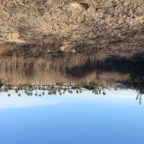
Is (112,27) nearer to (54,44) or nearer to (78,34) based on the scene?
(78,34)

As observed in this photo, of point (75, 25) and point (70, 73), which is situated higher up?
point (75, 25)

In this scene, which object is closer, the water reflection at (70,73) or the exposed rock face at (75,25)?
the exposed rock face at (75,25)

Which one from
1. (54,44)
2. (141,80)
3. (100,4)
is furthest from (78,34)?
(141,80)

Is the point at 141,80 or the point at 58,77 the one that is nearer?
the point at 58,77

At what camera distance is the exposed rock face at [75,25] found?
363 inches

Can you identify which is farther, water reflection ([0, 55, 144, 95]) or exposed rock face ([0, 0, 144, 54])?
water reflection ([0, 55, 144, 95])

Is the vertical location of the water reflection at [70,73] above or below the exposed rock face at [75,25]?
below

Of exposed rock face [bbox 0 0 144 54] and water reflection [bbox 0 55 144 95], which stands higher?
exposed rock face [bbox 0 0 144 54]

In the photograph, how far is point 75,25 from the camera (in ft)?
32.9

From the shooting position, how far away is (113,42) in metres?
11.0

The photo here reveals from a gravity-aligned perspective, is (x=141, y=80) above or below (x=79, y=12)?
below

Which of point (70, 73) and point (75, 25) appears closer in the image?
point (75, 25)

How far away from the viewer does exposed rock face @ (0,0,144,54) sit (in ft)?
30.2

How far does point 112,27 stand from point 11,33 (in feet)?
7.64
